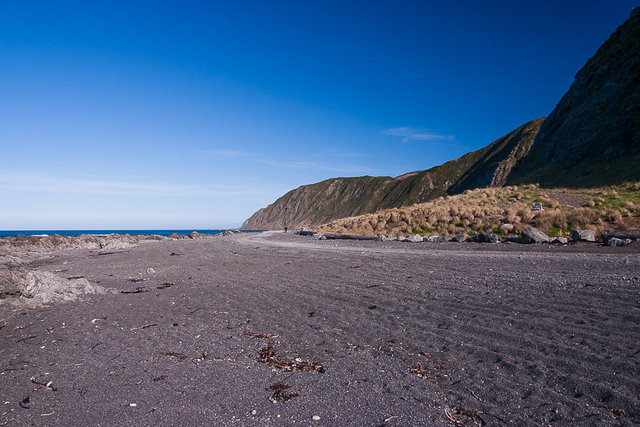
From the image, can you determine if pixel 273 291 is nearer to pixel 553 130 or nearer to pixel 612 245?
pixel 612 245

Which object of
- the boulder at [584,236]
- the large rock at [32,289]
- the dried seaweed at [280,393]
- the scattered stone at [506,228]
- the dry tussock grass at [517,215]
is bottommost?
the dried seaweed at [280,393]

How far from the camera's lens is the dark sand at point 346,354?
3.00 metres

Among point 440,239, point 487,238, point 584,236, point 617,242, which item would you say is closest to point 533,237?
point 584,236

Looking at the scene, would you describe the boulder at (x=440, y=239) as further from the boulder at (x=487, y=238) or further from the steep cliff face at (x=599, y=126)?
the steep cliff face at (x=599, y=126)

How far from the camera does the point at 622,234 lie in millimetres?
14070

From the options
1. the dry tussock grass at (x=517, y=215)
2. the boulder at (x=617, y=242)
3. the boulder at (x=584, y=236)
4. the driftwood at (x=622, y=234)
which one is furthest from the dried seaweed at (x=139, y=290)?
the driftwood at (x=622, y=234)

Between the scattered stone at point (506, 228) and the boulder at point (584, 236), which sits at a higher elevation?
the scattered stone at point (506, 228)

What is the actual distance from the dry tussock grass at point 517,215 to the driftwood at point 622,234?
1063mm

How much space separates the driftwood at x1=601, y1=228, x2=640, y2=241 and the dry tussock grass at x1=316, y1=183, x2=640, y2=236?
106cm

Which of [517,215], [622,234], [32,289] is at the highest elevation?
[517,215]

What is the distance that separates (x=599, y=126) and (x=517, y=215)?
24.5 metres

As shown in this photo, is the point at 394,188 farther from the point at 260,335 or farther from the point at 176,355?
the point at 176,355

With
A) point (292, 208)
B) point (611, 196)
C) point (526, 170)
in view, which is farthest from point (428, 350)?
point (292, 208)

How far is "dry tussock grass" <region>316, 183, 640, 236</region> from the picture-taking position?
55.5ft
